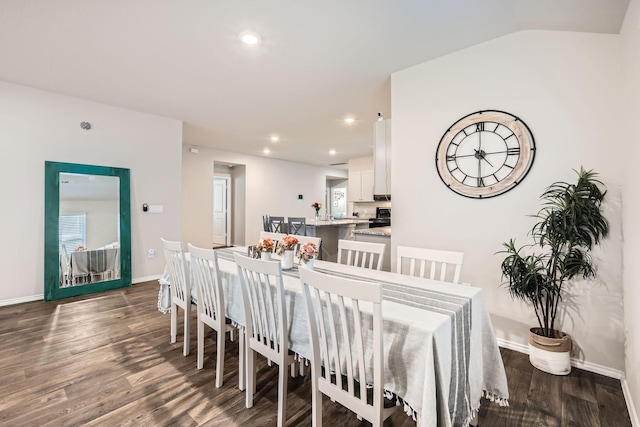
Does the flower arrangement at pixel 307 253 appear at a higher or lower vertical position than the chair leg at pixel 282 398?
higher

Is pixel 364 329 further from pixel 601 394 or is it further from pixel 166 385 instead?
pixel 601 394

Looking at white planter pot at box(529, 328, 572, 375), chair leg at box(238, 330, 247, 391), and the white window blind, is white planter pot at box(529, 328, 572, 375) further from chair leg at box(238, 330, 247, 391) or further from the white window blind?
the white window blind

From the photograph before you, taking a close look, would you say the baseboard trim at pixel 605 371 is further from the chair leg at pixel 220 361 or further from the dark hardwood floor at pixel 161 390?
the chair leg at pixel 220 361

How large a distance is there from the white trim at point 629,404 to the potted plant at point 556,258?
282mm

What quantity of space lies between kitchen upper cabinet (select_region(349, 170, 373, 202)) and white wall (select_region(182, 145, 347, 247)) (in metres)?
1.90

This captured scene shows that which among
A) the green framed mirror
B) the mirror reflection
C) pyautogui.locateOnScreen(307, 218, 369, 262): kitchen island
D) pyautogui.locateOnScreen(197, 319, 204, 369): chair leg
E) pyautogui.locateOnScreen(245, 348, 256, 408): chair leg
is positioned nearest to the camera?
pyautogui.locateOnScreen(245, 348, 256, 408): chair leg

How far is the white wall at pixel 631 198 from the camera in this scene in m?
1.64

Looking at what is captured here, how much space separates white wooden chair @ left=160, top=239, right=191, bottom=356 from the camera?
7.54 ft

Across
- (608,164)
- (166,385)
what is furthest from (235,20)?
(608,164)

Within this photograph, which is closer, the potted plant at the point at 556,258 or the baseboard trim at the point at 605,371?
the baseboard trim at the point at 605,371

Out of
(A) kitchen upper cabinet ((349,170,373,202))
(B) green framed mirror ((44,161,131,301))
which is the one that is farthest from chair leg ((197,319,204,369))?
(A) kitchen upper cabinet ((349,170,373,202))

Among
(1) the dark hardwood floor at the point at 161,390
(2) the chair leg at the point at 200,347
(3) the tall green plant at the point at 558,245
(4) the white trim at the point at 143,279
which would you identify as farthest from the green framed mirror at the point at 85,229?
(3) the tall green plant at the point at 558,245

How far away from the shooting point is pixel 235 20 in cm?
224

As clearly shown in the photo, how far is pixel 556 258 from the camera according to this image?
81.8 inches
